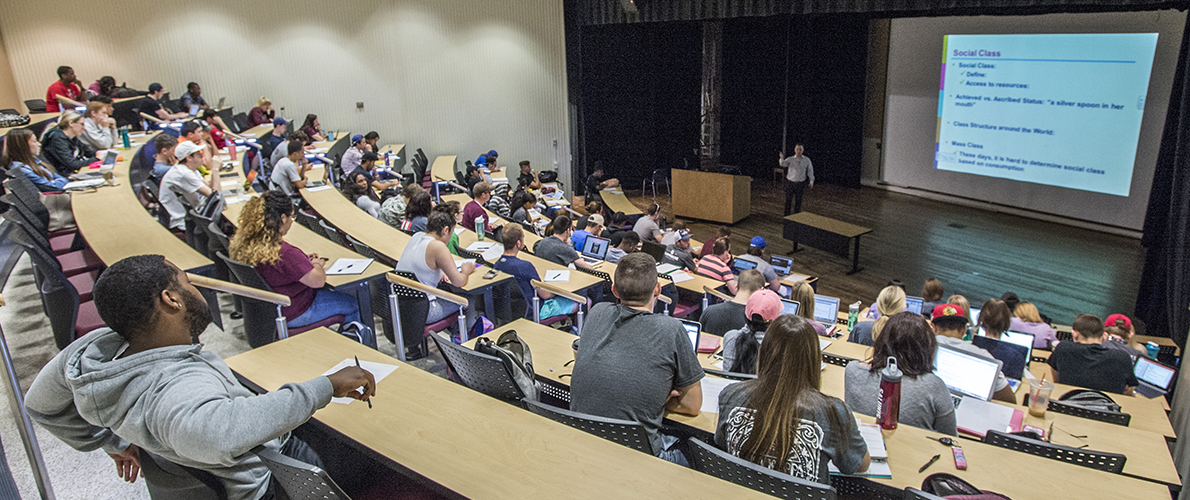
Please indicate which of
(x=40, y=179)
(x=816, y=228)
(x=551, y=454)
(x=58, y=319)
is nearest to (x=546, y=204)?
(x=816, y=228)

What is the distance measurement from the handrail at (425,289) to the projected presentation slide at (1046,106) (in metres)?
10.5

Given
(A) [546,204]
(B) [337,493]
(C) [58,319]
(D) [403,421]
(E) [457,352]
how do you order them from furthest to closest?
1. (A) [546,204]
2. (C) [58,319]
3. (E) [457,352]
4. (D) [403,421]
5. (B) [337,493]

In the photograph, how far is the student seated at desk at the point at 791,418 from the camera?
2232 mm

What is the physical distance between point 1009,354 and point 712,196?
27.3ft

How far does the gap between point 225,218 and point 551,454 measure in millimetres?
4969

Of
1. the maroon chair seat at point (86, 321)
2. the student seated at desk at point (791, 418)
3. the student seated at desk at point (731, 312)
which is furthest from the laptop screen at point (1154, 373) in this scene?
the maroon chair seat at point (86, 321)

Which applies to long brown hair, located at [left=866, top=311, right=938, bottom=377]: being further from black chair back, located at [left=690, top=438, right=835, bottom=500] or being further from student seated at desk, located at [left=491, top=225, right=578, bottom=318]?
student seated at desk, located at [left=491, top=225, right=578, bottom=318]

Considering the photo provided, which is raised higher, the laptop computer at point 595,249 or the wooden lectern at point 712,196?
the laptop computer at point 595,249

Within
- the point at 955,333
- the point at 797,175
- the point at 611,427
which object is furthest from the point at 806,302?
the point at 797,175

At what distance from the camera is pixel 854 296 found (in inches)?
343

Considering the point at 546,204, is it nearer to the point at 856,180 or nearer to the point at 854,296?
the point at 854,296

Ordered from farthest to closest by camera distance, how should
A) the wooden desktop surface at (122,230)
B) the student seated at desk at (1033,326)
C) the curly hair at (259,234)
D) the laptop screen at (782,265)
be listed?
the laptop screen at (782,265)
the student seated at desk at (1033,326)
the wooden desktop surface at (122,230)
the curly hair at (259,234)

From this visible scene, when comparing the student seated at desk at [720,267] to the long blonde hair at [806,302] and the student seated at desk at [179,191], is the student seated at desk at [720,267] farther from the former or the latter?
the student seated at desk at [179,191]

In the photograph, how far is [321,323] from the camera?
4336mm
